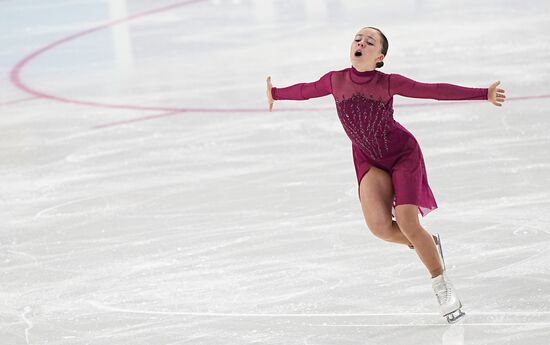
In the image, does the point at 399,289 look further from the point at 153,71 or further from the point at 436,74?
the point at 153,71

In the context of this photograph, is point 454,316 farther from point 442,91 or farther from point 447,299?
point 442,91

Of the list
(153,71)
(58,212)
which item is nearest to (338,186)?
(58,212)

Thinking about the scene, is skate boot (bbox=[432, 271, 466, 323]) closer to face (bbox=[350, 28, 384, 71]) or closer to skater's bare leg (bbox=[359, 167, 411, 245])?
skater's bare leg (bbox=[359, 167, 411, 245])

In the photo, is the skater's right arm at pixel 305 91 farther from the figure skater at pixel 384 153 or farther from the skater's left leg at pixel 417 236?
the skater's left leg at pixel 417 236

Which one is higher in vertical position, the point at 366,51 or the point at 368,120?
the point at 366,51

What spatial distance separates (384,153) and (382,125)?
0.12 m

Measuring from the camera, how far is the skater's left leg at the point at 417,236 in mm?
4547

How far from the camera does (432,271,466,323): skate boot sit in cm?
458

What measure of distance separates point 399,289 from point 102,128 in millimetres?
3935

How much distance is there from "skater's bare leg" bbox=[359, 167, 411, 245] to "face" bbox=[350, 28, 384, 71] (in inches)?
16.1

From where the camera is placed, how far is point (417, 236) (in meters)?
4.58

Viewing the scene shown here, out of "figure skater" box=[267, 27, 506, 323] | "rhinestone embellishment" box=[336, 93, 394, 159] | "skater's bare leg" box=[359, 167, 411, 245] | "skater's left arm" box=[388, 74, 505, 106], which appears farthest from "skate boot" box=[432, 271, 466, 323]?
"skater's left arm" box=[388, 74, 505, 106]

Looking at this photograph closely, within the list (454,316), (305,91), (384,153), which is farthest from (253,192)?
(454,316)

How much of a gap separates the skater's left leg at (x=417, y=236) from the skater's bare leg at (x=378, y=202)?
0.07 meters
